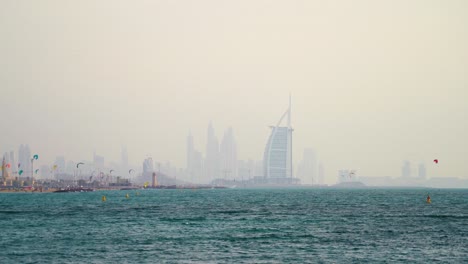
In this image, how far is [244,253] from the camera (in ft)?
210

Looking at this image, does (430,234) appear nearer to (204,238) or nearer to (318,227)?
(318,227)

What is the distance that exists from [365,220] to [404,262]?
47.0m

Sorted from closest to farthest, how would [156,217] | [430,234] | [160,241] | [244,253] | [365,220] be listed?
[244,253] < [160,241] < [430,234] < [365,220] < [156,217]

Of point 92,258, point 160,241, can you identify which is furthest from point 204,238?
point 92,258

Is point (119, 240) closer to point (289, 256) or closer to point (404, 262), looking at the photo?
point (289, 256)

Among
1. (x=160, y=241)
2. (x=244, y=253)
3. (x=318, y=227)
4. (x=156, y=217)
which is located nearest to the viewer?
(x=244, y=253)

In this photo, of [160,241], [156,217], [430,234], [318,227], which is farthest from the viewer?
[156,217]

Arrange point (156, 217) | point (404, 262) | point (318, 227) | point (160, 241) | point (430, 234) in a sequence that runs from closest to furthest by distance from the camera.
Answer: point (404, 262)
point (160, 241)
point (430, 234)
point (318, 227)
point (156, 217)

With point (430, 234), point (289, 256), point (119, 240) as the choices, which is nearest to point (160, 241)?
point (119, 240)

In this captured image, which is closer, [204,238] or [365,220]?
[204,238]

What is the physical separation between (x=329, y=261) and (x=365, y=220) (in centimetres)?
4832

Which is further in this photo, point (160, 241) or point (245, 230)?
point (245, 230)

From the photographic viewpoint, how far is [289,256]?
62.3 metres

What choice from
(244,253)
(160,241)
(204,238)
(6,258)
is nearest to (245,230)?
(204,238)
